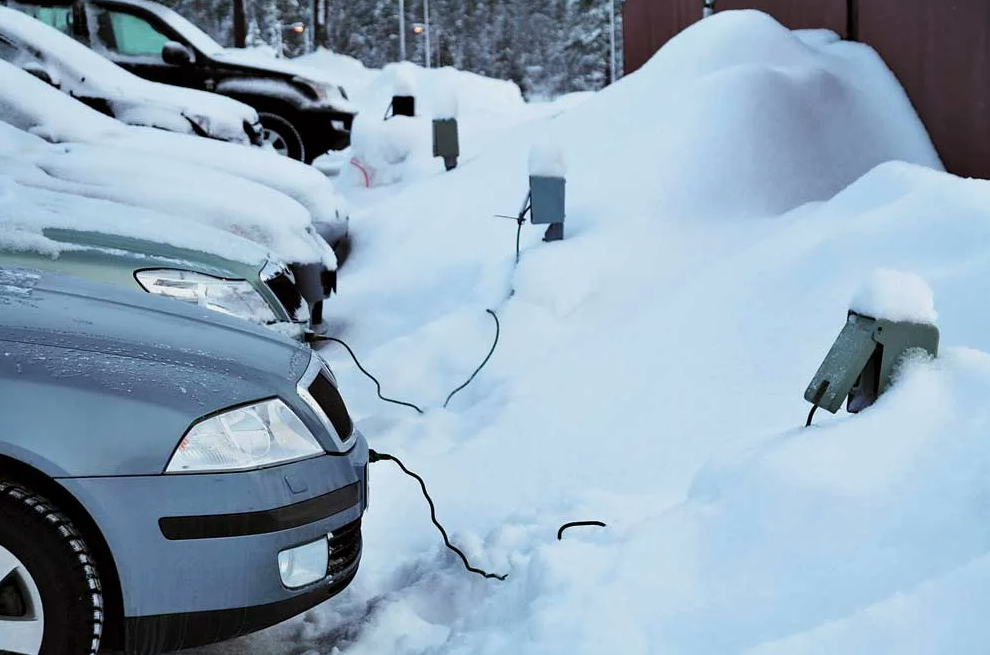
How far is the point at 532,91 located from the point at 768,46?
46491 mm

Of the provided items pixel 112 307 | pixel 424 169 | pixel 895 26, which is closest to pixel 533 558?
pixel 112 307

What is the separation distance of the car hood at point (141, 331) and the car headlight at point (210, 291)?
1.16 meters

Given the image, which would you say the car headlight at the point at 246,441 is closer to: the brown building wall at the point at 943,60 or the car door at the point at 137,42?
the brown building wall at the point at 943,60

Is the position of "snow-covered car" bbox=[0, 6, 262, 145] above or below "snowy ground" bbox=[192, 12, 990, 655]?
above

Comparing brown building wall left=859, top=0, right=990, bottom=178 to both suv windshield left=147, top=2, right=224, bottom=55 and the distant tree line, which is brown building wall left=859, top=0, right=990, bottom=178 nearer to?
suv windshield left=147, top=2, right=224, bottom=55

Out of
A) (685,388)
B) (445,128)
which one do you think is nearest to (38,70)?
(445,128)

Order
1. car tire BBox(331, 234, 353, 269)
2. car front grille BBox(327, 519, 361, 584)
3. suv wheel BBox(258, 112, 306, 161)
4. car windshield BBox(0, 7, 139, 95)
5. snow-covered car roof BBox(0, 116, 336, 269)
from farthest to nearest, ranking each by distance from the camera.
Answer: suv wheel BBox(258, 112, 306, 161) → car tire BBox(331, 234, 353, 269) → car windshield BBox(0, 7, 139, 95) → snow-covered car roof BBox(0, 116, 336, 269) → car front grille BBox(327, 519, 361, 584)

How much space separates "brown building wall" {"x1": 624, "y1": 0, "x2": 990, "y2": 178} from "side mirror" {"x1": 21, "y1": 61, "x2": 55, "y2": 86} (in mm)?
6362

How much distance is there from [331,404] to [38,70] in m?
6.47

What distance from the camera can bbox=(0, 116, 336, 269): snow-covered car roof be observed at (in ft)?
18.5

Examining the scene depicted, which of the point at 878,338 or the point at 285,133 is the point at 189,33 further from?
the point at 878,338

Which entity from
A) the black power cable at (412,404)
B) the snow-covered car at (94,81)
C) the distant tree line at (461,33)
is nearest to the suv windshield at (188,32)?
the snow-covered car at (94,81)

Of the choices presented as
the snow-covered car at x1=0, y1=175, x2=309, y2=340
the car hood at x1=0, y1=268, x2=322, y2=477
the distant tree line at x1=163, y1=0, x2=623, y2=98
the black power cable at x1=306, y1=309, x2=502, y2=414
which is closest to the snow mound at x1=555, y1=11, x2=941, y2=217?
the black power cable at x1=306, y1=309, x2=502, y2=414

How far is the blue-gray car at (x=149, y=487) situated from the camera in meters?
2.28
